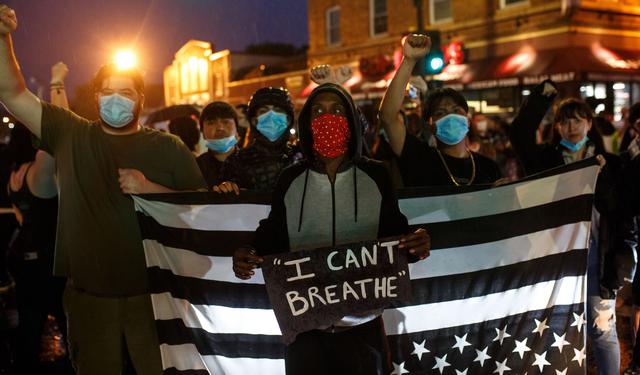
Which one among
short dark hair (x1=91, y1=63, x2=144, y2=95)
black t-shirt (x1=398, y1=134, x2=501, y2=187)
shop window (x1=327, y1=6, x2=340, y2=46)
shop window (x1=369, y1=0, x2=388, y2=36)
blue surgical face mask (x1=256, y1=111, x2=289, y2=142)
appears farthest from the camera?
shop window (x1=327, y1=6, x2=340, y2=46)

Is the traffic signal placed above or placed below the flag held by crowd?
above

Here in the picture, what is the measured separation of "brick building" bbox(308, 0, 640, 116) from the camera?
1631cm

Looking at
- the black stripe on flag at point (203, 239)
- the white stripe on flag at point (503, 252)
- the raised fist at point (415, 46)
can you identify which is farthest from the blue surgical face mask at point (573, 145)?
the black stripe on flag at point (203, 239)

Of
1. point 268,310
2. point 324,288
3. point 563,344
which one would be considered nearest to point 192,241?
point 268,310

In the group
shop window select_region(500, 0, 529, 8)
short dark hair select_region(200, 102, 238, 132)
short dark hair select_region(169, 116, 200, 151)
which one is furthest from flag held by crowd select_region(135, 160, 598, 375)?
shop window select_region(500, 0, 529, 8)

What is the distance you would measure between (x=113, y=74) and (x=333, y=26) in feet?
76.5

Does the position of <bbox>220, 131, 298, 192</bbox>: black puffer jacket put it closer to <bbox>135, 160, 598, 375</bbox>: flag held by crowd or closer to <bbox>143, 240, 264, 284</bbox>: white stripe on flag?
<bbox>135, 160, 598, 375</bbox>: flag held by crowd

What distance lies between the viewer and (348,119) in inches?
116

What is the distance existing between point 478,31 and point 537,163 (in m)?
16.0

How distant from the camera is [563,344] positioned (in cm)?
378

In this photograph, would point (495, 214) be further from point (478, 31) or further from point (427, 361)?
point (478, 31)

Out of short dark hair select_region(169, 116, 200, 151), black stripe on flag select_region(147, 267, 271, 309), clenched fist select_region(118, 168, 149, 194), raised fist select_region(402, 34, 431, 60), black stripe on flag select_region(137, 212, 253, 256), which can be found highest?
raised fist select_region(402, 34, 431, 60)

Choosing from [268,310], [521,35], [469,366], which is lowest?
[469,366]

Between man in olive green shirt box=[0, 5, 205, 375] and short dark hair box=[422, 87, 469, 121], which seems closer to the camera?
man in olive green shirt box=[0, 5, 205, 375]
